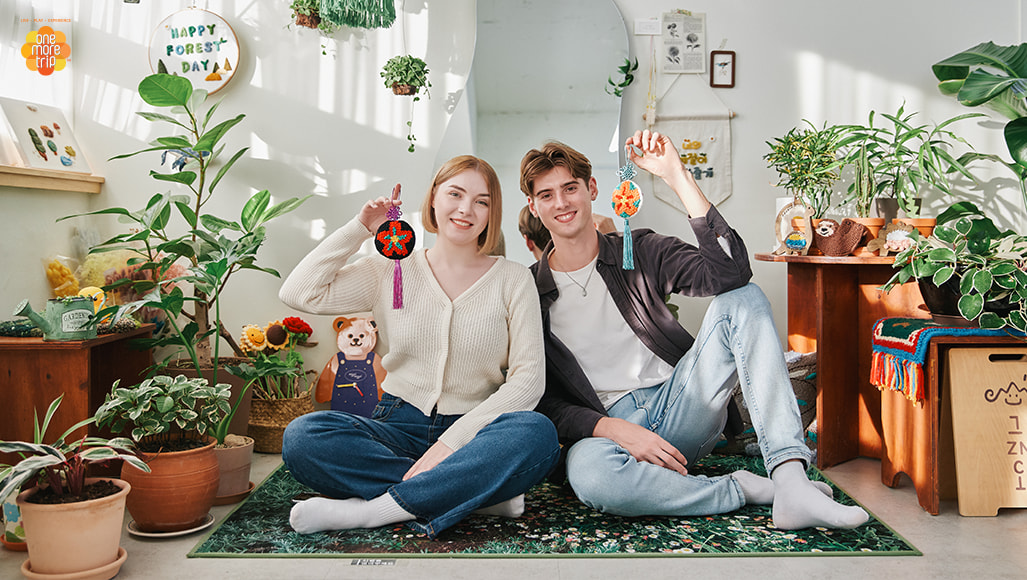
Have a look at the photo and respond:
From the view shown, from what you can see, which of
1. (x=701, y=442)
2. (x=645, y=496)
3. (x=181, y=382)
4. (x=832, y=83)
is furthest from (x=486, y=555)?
(x=832, y=83)

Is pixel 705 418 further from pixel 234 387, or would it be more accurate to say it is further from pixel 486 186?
pixel 234 387

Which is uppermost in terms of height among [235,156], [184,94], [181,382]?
[184,94]

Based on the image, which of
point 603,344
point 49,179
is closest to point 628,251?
point 603,344

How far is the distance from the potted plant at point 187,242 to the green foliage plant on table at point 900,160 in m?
2.17

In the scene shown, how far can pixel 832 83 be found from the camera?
3.31 m

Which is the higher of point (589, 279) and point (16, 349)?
point (589, 279)

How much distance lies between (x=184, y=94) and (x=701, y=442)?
2.17 meters

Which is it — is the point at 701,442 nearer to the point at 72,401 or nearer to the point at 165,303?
the point at 165,303

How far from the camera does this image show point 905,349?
2.27 m

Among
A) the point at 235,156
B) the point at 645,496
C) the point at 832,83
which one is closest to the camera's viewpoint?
the point at 645,496

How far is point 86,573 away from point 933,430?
2197mm

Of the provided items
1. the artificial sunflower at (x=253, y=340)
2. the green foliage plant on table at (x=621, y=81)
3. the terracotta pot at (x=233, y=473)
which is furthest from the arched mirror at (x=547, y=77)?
the terracotta pot at (x=233, y=473)

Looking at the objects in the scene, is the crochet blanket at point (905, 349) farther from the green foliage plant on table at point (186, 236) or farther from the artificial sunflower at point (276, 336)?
the artificial sunflower at point (276, 336)

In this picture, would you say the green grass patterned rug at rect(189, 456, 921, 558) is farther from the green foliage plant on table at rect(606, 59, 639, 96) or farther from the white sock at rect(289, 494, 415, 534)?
the green foliage plant on table at rect(606, 59, 639, 96)
